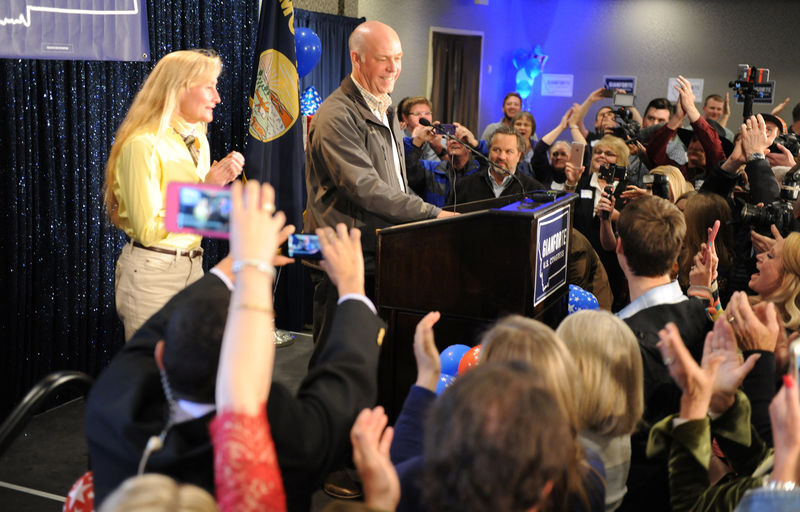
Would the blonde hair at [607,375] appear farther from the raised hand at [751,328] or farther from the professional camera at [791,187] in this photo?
the professional camera at [791,187]

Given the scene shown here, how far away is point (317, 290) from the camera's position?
2908mm

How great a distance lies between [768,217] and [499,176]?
1.64 m

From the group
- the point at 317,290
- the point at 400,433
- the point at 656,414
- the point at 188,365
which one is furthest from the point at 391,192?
the point at 188,365

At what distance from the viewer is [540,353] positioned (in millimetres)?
1360

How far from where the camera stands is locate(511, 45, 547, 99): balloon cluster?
9.67 meters

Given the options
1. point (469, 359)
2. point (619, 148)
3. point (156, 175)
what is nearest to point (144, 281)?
point (156, 175)

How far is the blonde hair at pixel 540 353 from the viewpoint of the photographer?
135 centimetres

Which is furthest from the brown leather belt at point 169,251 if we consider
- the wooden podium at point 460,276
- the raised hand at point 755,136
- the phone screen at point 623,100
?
the phone screen at point 623,100

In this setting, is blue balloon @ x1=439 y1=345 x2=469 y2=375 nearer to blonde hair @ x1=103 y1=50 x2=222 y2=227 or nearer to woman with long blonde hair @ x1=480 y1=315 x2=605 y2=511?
woman with long blonde hair @ x1=480 y1=315 x2=605 y2=511

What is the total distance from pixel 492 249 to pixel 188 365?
150cm

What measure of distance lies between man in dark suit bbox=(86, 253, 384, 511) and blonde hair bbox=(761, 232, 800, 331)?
1546 millimetres

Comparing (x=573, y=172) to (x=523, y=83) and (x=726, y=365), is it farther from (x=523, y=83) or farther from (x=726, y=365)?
(x=523, y=83)

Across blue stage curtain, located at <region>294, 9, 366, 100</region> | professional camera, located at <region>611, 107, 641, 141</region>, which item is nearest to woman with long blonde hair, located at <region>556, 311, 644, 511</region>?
professional camera, located at <region>611, 107, 641, 141</region>

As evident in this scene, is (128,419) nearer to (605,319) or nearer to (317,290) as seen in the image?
(605,319)
